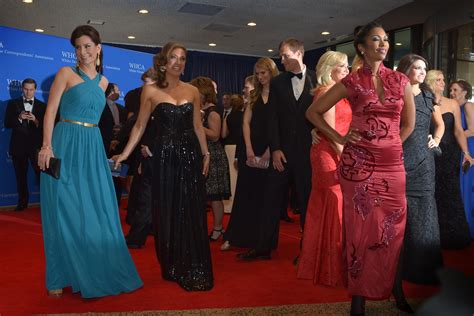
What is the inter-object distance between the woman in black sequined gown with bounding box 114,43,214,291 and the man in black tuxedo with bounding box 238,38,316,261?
0.80m

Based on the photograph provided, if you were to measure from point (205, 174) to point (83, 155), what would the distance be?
0.77 meters

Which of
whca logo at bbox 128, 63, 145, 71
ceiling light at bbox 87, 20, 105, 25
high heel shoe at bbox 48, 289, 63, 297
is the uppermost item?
ceiling light at bbox 87, 20, 105, 25

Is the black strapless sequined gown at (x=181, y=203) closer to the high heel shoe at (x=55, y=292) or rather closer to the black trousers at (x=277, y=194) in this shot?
the high heel shoe at (x=55, y=292)

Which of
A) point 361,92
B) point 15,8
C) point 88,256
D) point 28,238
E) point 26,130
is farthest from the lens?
point 15,8

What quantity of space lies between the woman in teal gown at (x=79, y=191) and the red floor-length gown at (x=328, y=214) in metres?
1.26

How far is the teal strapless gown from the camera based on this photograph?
10.0 ft

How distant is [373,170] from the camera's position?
8.50ft

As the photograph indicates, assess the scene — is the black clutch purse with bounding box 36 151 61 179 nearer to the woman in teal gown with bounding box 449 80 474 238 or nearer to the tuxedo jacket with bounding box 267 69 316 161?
the tuxedo jacket with bounding box 267 69 316 161

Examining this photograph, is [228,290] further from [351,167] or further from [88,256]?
[351,167]

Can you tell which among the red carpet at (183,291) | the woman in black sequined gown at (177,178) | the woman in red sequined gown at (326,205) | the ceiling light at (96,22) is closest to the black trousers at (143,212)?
the red carpet at (183,291)

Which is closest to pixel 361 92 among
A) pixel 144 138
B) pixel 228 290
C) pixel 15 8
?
pixel 228 290

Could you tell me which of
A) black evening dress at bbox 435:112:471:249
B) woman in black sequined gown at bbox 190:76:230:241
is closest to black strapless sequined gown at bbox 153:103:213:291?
woman in black sequined gown at bbox 190:76:230:241

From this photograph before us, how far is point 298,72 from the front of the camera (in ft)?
12.8

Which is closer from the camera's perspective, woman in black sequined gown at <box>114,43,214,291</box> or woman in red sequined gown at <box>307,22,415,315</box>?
woman in red sequined gown at <box>307,22,415,315</box>
